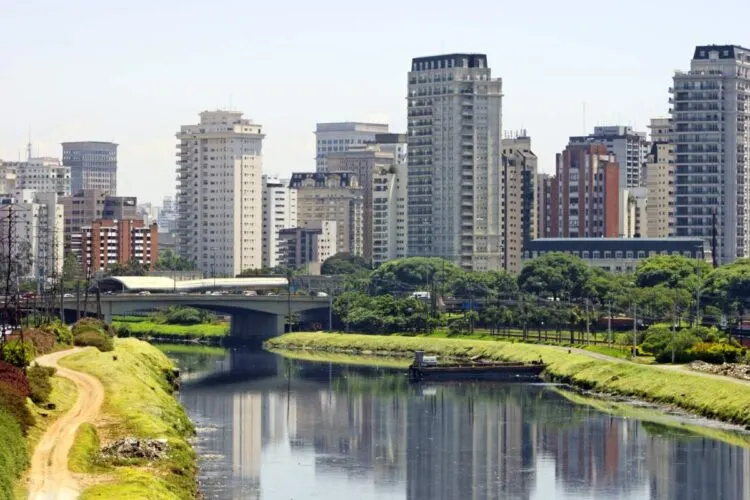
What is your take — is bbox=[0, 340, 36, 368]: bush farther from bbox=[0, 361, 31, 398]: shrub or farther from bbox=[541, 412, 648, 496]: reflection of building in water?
bbox=[541, 412, 648, 496]: reflection of building in water

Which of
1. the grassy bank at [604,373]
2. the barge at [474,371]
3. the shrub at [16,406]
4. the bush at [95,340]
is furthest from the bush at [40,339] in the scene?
the grassy bank at [604,373]

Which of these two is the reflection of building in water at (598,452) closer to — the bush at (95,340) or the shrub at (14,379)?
the shrub at (14,379)

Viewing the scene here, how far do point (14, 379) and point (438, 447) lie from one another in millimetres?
25423

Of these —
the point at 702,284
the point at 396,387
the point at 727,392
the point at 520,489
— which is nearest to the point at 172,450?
the point at 520,489

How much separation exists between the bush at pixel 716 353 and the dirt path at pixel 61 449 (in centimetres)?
4857

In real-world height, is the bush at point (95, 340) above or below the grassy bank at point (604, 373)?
above

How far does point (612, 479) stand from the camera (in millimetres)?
92500

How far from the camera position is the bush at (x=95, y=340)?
14438 centimetres

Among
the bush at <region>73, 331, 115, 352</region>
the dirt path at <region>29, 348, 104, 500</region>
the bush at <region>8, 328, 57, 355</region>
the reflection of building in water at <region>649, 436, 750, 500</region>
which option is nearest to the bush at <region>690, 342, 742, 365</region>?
the reflection of building in water at <region>649, 436, 750, 500</region>

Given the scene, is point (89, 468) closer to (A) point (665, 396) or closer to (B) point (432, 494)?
(B) point (432, 494)

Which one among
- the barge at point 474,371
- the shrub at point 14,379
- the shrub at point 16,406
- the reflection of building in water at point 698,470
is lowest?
the reflection of building in water at point 698,470

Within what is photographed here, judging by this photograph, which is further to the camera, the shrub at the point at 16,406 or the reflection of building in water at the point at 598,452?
the reflection of building in water at the point at 598,452

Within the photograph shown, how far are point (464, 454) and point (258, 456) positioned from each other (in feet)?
37.8

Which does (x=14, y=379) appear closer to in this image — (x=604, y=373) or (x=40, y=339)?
(x=40, y=339)
